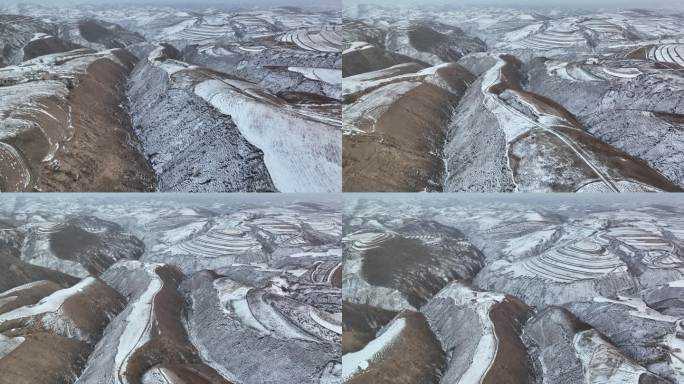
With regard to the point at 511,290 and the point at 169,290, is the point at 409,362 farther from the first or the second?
the point at 169,290

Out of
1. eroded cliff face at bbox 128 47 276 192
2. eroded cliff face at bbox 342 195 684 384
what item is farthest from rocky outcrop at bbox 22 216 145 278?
eroded cliff face at bbox 342 195 684 384

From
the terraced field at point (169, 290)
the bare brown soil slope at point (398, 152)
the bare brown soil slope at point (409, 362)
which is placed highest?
the bare brown soil slope at point (398, 152)

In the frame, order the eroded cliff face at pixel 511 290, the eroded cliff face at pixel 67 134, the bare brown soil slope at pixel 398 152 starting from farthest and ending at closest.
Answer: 1. the bare brown soil slope at pixel 398 152
2. the eroded cliff face at pixel 67 134
3. the eroded cliff face at pixel 511 290

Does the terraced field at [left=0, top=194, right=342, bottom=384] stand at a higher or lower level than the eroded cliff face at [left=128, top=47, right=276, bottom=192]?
lower

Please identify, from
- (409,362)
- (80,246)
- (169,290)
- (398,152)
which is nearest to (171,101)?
(80,246)

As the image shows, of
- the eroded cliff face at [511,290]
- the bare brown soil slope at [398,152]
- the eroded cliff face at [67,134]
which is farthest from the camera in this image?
the bare brown soil slope at [398,152]

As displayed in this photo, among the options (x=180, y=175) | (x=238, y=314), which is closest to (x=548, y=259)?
(x=238, y=314)

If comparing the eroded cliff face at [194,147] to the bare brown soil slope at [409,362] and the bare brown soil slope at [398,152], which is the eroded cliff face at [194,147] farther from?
the bare brown soil slope at [409,362]

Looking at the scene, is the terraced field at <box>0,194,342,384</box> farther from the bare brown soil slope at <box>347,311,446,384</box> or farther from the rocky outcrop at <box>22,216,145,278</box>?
the bare brown soil slope at <box>347,311,446,384</box>

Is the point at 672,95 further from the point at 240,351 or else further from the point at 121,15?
the point at 121,15

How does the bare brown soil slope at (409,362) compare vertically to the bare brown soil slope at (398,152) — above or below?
below

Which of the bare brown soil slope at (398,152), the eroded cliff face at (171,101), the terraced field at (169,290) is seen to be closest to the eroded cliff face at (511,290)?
the bare brown soil slope at (398,152)

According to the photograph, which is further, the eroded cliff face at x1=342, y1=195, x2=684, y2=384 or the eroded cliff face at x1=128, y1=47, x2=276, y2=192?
the eroded cliff face at x1=128, y1=47, x2=276, y2=192

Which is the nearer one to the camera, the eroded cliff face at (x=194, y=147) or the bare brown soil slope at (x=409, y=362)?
the bare brown soil slope at (x=409, y=362)
